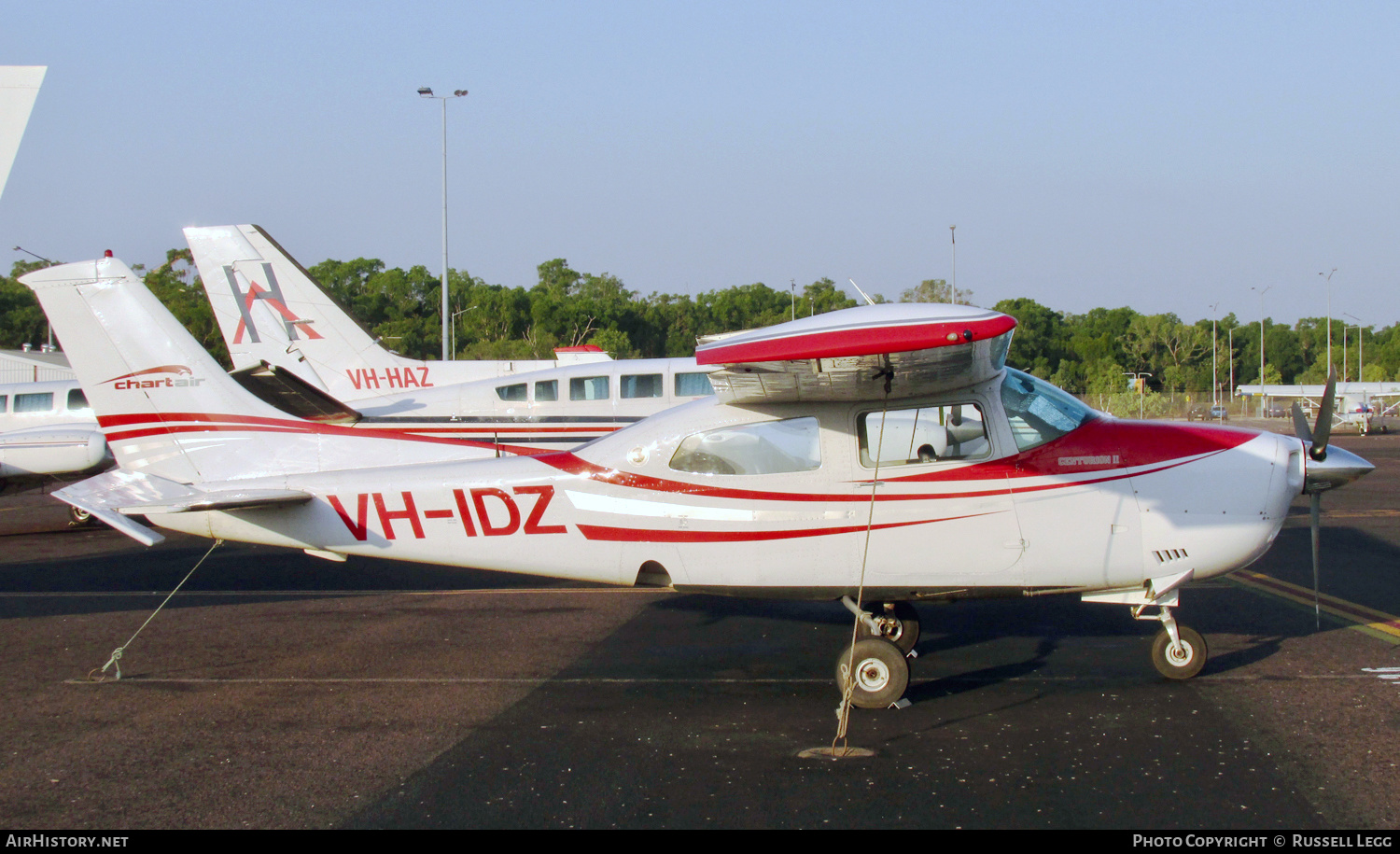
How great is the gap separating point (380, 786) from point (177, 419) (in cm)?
403

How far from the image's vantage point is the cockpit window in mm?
6344

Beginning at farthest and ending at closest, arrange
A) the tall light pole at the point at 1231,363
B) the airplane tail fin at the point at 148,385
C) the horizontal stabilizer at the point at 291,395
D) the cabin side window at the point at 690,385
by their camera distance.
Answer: the tall light pole at the point at 1231,363 → the cabin side window at the point at 690,385 → the horizontal stabilizer at the point at 291,395 → the airplane tail fin at the point at 148,385

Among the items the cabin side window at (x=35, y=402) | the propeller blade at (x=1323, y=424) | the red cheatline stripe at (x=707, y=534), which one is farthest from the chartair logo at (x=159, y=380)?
the cabin side window at (x=35, y=402)

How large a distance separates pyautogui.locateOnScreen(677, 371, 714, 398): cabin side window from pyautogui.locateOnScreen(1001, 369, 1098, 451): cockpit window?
7.15 meters

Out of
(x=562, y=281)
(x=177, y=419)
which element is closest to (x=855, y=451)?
(x=177, y=419)

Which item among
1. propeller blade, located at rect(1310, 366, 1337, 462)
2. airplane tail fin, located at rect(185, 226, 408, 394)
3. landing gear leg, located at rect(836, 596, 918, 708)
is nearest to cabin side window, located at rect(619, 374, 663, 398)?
airplane tail fin, located at rect(185, 226, 408, 394)

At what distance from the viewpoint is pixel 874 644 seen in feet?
19.7

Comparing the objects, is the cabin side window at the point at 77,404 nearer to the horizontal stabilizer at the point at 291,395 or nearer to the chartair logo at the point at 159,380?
the horizontal stabilizer at the point at 291,395

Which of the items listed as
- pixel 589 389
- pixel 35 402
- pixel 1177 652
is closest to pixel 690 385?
pixel 589 389

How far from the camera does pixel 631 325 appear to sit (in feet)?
210

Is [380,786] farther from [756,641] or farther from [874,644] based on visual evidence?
[756,641]

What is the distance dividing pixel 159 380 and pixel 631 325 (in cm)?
5669

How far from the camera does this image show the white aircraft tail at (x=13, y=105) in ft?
18.5

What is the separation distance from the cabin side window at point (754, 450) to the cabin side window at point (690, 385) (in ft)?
22.7
